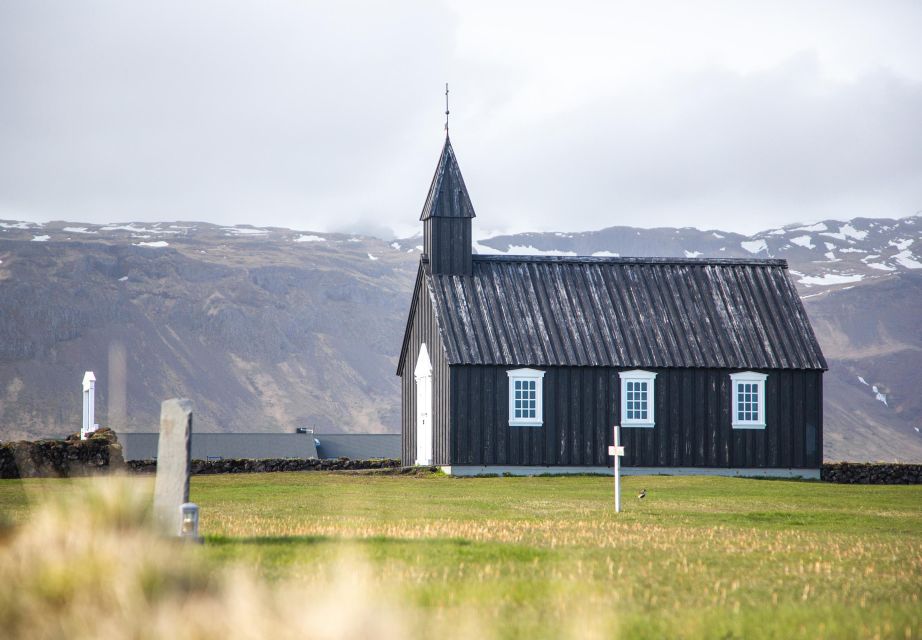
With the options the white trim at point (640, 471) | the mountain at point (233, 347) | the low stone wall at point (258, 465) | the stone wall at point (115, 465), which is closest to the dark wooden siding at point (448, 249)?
the white trim at point (640, 471)

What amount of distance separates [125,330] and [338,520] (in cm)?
11946

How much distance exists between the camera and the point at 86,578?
29.5 feet

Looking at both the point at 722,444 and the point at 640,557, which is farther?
the point at 722,444

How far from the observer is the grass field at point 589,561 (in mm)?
10469

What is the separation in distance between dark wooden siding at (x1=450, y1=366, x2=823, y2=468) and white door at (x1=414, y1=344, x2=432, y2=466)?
3.31 metres

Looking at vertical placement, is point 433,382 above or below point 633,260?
below

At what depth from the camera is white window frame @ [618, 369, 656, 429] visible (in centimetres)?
4197

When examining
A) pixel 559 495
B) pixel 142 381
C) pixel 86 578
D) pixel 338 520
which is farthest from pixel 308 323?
pixel 86 578

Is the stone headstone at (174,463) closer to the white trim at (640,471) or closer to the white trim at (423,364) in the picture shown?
the white trim at (640,471)

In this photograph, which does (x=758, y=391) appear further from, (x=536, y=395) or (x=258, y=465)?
(x=258, y=465)

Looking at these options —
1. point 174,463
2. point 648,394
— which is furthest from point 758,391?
point 174,463

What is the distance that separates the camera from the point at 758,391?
1694 inches

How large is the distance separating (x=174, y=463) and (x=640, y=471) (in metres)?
29.7

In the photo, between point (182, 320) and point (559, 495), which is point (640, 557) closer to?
point (559, 495)
